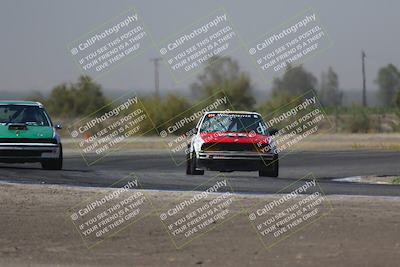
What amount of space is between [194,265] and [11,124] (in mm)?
15194

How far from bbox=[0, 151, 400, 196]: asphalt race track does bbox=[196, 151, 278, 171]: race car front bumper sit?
11.6 inches

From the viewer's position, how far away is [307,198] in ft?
61.5

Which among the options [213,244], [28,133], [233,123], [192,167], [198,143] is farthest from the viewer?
[28,133]

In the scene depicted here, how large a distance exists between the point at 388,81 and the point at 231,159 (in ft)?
445

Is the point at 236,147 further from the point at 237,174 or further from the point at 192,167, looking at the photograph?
the point at 237,174

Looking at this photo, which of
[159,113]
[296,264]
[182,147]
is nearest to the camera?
[296,264]

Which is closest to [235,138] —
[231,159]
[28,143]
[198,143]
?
[231,159]

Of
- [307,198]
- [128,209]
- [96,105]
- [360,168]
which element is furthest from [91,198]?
[96,105]

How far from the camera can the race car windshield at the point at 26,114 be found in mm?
27656

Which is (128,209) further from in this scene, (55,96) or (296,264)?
(55,96)

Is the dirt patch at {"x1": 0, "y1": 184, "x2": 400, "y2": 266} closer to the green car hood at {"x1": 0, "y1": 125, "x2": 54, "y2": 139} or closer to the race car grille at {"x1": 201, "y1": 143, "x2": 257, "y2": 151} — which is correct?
the race car grille at {"x1": 201, "y1": 143, "x2": 257, "y2": 151}

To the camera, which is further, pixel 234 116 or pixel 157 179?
pixel 234 116

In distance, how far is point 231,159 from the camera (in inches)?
995

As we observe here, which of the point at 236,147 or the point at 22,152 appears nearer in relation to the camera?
the point at 236,147
